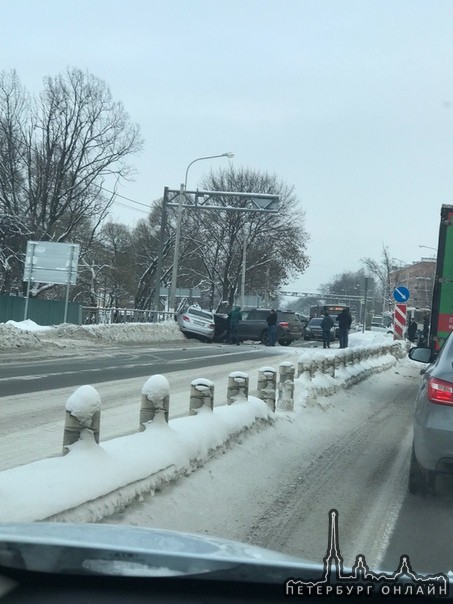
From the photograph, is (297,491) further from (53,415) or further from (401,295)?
(401,295)

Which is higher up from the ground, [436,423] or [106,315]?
[436,423]

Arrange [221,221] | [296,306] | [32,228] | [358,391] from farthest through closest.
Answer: [296,306], [221,221], [32,228], [358,391]

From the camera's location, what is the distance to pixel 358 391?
1661 cm

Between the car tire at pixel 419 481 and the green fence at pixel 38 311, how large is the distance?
27373mm

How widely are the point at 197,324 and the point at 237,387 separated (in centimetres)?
2871

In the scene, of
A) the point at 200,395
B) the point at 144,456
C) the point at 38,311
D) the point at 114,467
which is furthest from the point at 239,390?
the point at 38,311

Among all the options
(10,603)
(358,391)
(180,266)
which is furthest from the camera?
(180,266)

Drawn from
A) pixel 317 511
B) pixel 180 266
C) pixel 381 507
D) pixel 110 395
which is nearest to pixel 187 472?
pixel 317 511

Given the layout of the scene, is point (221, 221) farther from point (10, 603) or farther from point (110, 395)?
point (10, 603)

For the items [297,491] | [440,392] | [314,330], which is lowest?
[314,330]

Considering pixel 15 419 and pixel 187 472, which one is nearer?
pixel 187 472

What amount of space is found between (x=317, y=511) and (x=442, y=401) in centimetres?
138

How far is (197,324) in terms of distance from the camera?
3841 centimetres

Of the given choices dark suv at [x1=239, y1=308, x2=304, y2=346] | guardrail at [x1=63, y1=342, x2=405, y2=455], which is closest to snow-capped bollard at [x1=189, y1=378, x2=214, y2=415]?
guardrail at [x1=63, y1=342, x2=405, y2=455]
